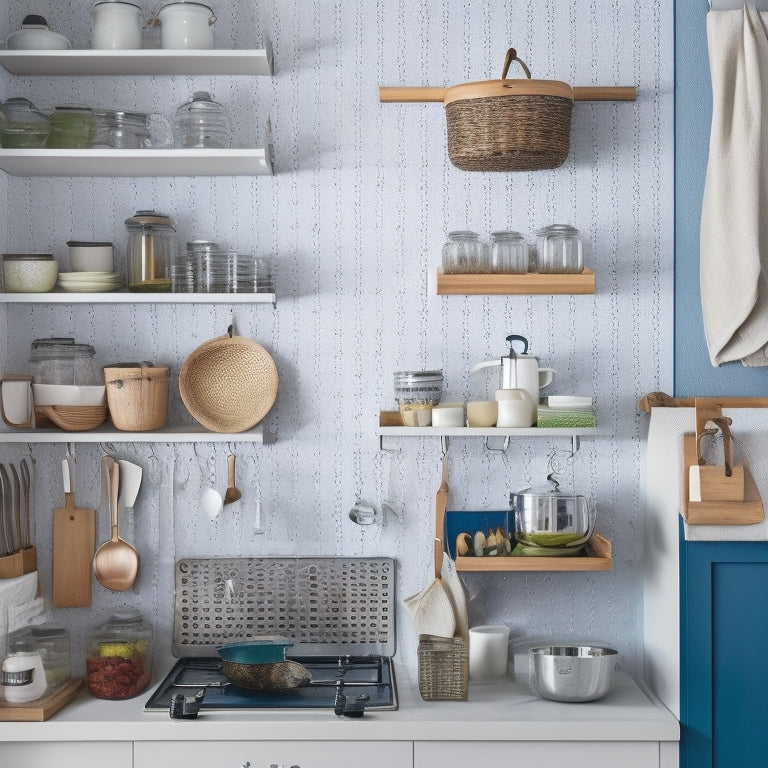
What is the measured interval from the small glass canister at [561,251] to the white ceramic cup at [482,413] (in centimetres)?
36

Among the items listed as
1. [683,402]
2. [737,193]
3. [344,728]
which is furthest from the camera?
[683,402]

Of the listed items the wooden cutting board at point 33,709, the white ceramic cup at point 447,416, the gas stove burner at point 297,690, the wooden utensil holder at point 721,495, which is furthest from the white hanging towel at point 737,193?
the wooden cutting board at point 33,709

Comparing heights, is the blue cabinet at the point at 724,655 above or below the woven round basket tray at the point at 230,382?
below

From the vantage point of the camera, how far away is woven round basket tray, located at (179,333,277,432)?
8.09ft

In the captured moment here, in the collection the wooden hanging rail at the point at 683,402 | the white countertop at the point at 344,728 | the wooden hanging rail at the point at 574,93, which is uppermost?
the wooden hanging rail at the point at 574,93

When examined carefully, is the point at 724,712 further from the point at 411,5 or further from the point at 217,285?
the point at 411,5

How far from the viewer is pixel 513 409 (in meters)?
2.34

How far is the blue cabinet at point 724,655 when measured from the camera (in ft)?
7.07

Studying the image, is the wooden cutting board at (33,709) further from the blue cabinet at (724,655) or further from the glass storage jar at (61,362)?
the blue cabinet at (724,655)

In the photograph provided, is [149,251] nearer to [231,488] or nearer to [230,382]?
[230,382]

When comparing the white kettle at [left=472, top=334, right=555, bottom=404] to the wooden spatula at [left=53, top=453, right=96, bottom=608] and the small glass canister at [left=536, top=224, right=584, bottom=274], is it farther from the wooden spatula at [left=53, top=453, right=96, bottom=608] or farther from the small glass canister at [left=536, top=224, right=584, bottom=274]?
the wooden spatula at [left=53, top=453, right=96, bottom=608]

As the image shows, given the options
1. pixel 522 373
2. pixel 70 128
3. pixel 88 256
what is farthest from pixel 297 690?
pixel 70 128

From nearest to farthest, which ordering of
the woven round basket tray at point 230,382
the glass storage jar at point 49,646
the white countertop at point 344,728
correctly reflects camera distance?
the white countertop at point 344,728 < the glass storage jar at point 49,646 < the woven round basket tray at point 230,382

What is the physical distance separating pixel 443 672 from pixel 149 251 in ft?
4.09
